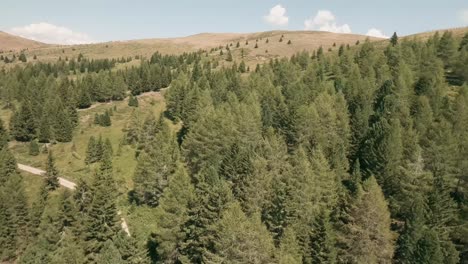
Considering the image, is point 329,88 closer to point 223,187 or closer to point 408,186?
point 408,186

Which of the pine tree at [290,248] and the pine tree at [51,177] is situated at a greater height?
the pine tree at [290,248]

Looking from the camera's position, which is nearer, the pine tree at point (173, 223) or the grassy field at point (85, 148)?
the pine tree at point (173, 223)

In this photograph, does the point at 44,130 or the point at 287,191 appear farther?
the point at 44,130

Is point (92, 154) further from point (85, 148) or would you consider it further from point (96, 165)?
point (85, 148)

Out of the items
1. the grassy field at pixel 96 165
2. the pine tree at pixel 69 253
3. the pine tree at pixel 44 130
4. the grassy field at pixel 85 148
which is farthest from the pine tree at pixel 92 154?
the pine tree at pixel 69 253

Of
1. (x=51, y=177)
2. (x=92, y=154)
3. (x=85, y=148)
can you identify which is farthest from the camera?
(x=85, y=148)

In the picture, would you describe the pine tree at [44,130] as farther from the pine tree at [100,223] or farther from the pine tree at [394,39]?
the pine tree at [394,39]

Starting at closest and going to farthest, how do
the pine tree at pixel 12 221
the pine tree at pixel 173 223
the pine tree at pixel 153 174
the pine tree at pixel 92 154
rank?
the pine tree at pixel 173 223 < the pine tree at pixel 12 221 < the pine tree at pixel 153 174 < the pine tree at pixel 92 154

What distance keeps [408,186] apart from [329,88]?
144ft

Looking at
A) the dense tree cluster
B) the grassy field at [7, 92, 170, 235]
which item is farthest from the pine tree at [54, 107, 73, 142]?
the dense tree cluster

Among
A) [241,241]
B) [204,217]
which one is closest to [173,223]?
[204,217]

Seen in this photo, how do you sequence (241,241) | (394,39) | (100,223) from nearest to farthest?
(241,241) < (100,223) < (394,39)

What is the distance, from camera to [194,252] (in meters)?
51.6

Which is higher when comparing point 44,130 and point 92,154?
point 44,130
